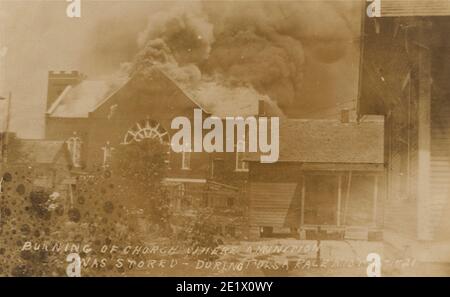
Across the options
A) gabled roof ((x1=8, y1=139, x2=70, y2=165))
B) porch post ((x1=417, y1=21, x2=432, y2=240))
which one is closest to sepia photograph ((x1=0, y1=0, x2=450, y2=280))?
gabled roof ((x1=8, y1=139, x2=70, y2=165))

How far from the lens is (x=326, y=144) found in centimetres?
783

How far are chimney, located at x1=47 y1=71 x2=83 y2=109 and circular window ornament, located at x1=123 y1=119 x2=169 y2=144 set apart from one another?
107cm

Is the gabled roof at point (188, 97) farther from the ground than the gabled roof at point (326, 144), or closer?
farther from the ground

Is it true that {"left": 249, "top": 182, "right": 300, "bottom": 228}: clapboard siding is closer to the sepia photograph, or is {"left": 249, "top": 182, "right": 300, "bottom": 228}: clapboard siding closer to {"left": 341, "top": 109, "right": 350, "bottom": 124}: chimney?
the sepia photograph

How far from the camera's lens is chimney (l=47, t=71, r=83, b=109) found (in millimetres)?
8016

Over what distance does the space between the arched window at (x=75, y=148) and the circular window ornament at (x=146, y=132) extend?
0.65 m

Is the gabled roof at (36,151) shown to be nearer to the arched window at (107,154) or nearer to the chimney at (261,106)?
the arched window at (107,154)

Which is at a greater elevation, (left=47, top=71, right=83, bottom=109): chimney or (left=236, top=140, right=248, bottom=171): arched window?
(left=47, top=71, right=83, bottom=109): chimney

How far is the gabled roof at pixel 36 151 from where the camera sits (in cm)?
790

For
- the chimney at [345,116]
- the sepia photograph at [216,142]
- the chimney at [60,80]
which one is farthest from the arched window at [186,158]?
the chimney at [345,116]

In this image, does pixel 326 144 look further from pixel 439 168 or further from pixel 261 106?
pixel 439 168
